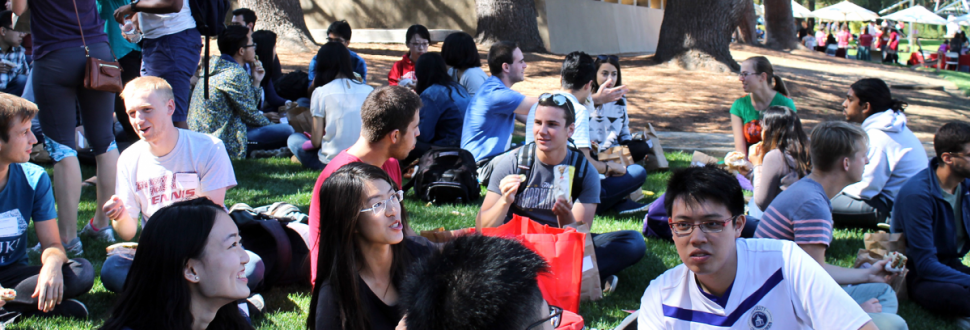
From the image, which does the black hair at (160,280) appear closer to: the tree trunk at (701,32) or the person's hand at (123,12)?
the person's hand at (123,12)

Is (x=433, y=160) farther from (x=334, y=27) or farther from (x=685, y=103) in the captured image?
(x=685, y=103)

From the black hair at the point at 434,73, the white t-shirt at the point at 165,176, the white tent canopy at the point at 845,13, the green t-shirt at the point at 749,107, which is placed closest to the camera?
the white t-shirt at the point at 165,176

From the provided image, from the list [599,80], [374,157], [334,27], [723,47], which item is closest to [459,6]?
[723,47]

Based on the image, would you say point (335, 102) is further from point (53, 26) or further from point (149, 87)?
point (149, 87)

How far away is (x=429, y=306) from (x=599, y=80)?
18.7ft

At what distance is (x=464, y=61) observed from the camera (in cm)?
755

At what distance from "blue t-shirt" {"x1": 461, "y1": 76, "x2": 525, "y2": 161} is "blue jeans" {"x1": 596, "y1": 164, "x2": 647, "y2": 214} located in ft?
3.16

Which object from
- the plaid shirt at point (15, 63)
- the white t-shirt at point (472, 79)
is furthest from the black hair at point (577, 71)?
the plaid shirt at point (15, 63)

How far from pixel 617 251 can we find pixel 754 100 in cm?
312

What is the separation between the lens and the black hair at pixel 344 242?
2523 millimetres

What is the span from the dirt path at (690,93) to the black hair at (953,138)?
6.93 metres

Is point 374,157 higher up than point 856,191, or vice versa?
point 374,157

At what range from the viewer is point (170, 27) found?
5504 millimetres

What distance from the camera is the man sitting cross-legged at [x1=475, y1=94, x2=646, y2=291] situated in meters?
4.07
